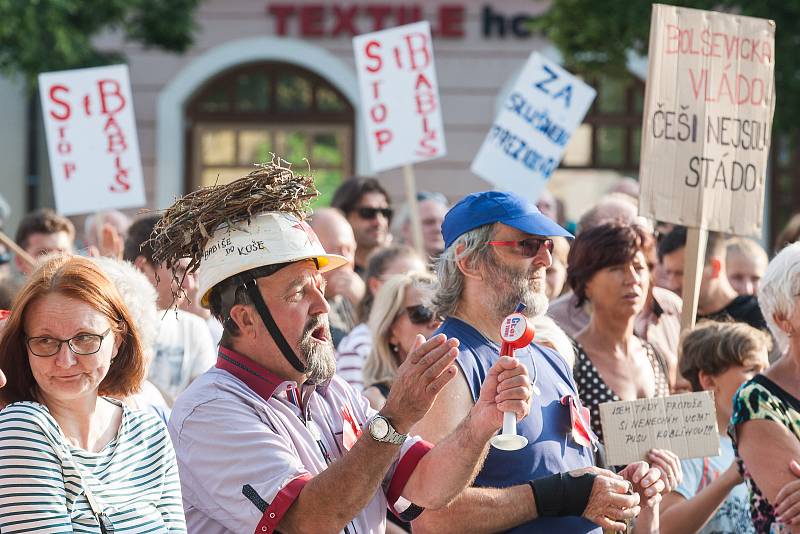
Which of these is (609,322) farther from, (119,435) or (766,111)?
(119,435)

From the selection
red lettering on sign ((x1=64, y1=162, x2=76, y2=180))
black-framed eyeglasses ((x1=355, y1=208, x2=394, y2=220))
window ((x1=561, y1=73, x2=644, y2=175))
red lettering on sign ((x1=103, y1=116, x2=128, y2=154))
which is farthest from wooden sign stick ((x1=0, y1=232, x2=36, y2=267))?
window ((x1=561, y1=73, x2=644, y2=175))

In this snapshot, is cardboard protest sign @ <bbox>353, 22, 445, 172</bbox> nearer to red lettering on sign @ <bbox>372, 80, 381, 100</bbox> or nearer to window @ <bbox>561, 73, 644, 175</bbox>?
red lettering on sign @ <bbox>372, 80, 381, 100</bbox>

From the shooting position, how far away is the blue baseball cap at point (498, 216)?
406 centimetres

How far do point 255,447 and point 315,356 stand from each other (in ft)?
1.06

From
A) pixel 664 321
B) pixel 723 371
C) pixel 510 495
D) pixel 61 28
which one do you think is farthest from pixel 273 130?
pixel 510 495

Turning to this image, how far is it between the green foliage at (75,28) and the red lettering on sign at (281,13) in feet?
5.23

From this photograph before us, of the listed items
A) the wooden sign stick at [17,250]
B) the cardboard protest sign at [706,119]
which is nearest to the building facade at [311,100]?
the wooden sign stick at [17,250]

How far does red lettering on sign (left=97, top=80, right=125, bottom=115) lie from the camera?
8.34m

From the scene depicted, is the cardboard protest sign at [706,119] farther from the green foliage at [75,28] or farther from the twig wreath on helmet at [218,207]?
the green foliage at [75,28]

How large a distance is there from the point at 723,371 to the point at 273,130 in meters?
12.6

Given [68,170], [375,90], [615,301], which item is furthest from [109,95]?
[615,301]

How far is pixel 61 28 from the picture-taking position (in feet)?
44.6

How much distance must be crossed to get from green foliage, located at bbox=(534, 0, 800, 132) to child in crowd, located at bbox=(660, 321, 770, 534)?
7.17 m

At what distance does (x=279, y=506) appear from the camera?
3164mm
